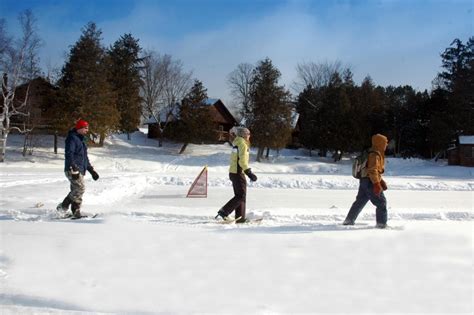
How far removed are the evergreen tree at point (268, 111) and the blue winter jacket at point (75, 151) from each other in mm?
28243

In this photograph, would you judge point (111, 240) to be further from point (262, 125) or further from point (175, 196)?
point (262, 125)

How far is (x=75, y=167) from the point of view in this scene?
727 cm

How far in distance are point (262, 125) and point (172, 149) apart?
32.4 feet

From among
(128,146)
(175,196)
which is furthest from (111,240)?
(128,146)

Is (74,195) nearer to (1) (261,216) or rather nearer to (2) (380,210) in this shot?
(1) (261,216)

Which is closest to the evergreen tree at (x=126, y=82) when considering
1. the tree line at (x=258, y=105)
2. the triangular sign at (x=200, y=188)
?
the tree line at (x=258, y=105)

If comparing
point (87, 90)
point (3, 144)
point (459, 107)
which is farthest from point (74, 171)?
point (459, 107)

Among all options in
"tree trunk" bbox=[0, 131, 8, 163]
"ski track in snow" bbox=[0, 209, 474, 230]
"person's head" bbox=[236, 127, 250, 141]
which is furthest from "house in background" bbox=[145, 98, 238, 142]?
"person's head" bbox=[236, 127, 250, 141]

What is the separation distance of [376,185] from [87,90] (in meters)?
28.7

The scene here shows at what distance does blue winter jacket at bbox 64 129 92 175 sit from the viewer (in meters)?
7.20

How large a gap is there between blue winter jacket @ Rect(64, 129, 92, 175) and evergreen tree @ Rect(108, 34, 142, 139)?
31172 mm

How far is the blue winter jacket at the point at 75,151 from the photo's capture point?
7.20 m

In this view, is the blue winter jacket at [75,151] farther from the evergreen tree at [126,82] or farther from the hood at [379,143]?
the evergreen tree at [126,82]

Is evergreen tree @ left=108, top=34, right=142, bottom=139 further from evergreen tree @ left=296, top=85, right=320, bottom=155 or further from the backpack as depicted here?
the backpack
